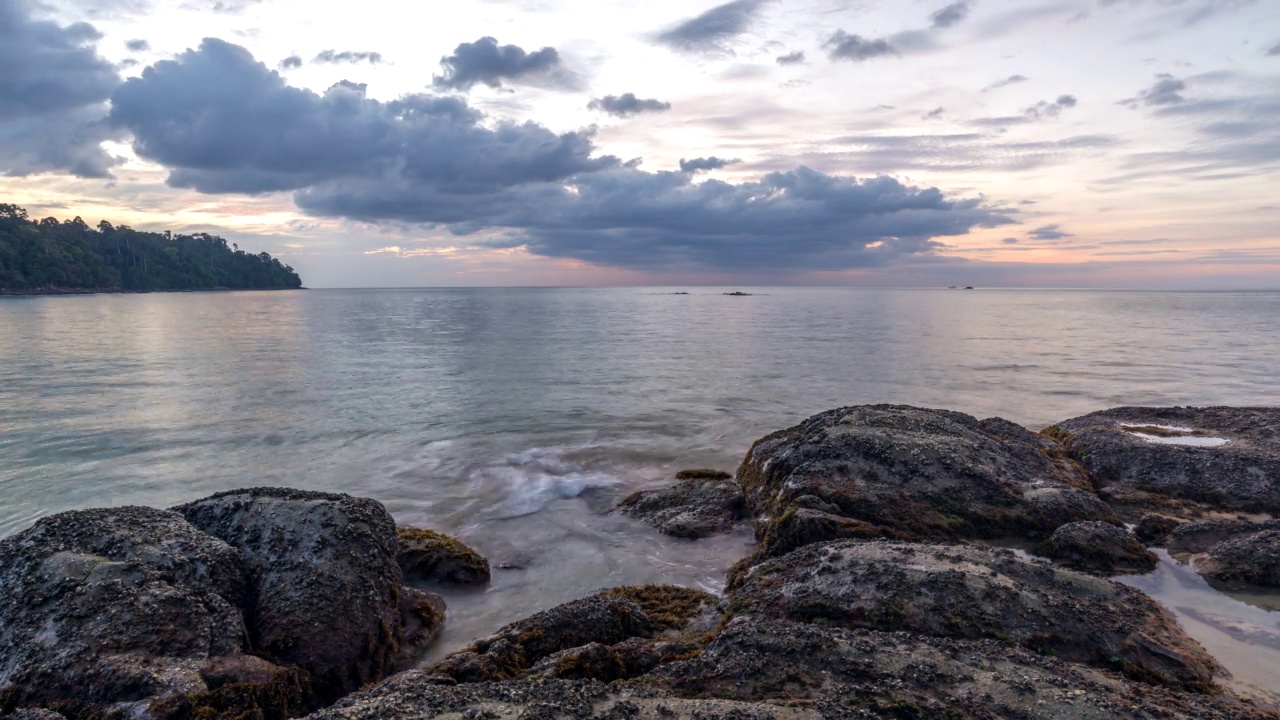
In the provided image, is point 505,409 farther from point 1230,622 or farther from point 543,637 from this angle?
point 1230,622

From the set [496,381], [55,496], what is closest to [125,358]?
[496,381]

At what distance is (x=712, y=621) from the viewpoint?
6.75m

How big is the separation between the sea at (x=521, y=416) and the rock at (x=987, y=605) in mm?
772

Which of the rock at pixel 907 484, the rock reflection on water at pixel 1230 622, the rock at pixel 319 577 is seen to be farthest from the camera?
the rock at pixel 907 484

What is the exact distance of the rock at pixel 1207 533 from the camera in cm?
830

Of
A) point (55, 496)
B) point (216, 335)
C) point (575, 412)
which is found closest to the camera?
point (55, 496)

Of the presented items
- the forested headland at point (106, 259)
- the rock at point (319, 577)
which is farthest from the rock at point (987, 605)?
the forested headland at point (106, 259)

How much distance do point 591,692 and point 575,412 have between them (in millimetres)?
16570

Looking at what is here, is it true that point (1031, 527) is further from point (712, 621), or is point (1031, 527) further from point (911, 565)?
point (712, 621)

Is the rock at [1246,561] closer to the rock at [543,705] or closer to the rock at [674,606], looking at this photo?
the rock at [674,606]

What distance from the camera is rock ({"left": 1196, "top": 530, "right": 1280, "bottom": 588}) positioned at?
7.24 metres

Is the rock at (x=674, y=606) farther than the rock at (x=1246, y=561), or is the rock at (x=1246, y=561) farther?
the rock at (x=1246, y=561)

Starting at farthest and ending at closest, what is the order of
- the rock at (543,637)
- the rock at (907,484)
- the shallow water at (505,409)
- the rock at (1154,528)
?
the shallow water at (505,409) → the rock at (1154,528) → the rock at (907,484) → the rock at (543,637)

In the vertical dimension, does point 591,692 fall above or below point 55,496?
above
